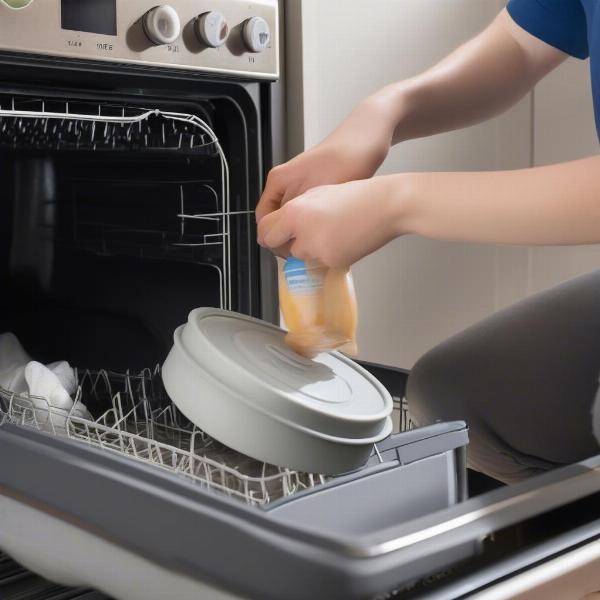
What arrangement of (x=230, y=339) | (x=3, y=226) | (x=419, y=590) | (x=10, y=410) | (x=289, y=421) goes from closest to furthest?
(x=419, y=590), (x=289, y=421), (x=230, y=339), (x=10, y=410), (x=3, y=226)

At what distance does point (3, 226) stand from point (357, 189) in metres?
0.80

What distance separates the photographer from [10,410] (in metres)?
1.06

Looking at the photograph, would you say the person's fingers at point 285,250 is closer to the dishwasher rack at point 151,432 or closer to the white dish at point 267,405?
the white dish at point 267,405

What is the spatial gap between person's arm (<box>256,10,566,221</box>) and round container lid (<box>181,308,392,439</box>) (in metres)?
0.17

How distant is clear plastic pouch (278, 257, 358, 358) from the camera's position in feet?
3.15

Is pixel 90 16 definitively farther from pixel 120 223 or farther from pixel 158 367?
pixel 158 367

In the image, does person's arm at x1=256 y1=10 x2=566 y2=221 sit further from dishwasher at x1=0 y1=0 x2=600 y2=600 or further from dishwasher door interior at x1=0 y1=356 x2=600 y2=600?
dishwasher door interior at x1=0 y1=356 x2=600 y2=600

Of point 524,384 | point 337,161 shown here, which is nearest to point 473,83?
point 337,161

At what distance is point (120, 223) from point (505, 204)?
691 millimetres

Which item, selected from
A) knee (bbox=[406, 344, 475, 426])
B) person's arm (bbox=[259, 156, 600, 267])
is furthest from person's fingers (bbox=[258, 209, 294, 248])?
knee (bbox=[406, 344, 475, 426])

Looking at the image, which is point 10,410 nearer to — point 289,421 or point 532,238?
point 289,421

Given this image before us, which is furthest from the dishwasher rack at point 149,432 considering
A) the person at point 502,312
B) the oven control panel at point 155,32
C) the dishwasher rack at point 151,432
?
the oven control panel at point 155,32

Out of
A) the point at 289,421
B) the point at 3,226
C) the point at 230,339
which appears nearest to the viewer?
the point at 289,421

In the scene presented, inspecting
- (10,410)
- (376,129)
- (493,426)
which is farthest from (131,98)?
(493,426)
